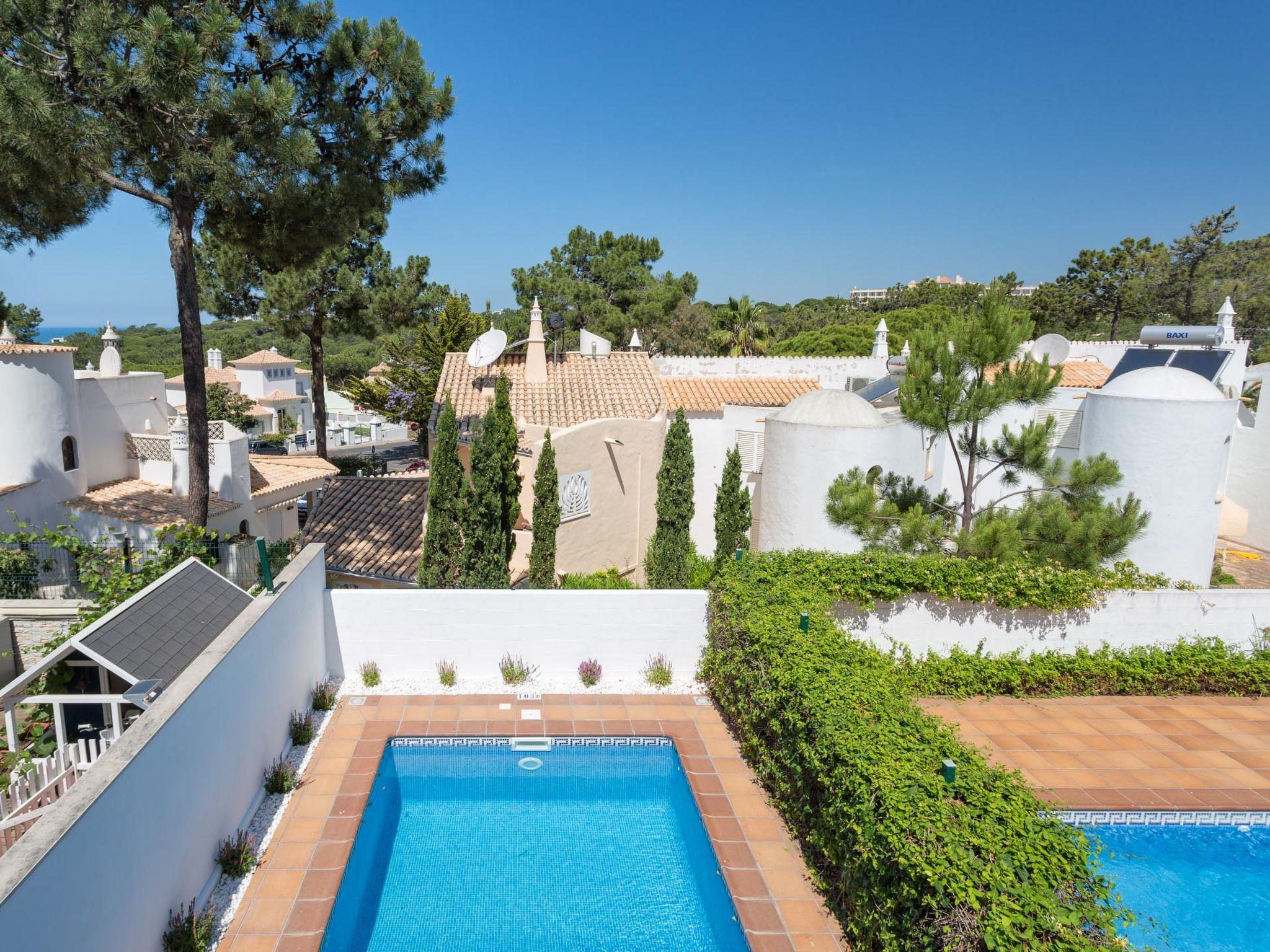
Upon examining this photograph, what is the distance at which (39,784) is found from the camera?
8125 millimetres

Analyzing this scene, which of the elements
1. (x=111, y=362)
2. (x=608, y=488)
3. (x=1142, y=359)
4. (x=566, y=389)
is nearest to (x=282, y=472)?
(x=111, y=362)

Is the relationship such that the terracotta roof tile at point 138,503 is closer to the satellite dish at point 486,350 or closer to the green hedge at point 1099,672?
the satellite dish at point 486,350

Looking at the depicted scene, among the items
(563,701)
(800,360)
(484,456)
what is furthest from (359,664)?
(800,360)

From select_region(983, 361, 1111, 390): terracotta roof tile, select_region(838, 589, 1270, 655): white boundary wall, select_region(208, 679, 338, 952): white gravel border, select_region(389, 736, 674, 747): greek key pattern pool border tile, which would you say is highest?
select_region(983, 361, 1111, 390): terracotta roof tile

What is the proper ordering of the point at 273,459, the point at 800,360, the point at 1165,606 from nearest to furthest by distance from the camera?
1. the point at 1165,606
2. the point at 800,360
3. the point at 273,459

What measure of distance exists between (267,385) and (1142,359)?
2705 inches

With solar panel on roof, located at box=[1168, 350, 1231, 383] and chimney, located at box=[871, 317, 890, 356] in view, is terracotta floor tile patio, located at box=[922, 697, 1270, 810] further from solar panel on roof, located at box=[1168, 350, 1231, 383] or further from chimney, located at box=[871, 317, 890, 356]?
chimney, located at box=[871, 317, 890, 356]

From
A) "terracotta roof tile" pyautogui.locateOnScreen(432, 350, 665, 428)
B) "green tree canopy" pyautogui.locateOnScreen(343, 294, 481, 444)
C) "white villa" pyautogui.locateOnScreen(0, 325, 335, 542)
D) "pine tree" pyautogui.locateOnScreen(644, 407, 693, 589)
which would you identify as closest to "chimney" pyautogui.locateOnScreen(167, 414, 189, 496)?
"white villa" pyautogui.locateOnScreen(0, 325, 335, 542)

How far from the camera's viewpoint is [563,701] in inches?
518

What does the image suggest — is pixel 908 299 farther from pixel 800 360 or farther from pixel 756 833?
Answer: pixel 756 833

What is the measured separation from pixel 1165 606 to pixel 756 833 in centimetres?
998

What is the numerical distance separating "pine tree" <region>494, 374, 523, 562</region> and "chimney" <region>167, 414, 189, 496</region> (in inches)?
459

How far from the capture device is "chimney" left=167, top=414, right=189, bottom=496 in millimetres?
22547

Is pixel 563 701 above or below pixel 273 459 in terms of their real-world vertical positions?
below
